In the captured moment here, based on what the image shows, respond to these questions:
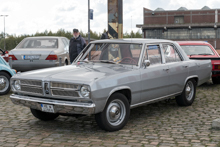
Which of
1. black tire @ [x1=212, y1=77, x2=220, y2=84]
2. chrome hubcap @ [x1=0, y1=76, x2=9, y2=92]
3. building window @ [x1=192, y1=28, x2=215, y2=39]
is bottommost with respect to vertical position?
black tire @ [x1=212, y1=77, x2=220, y2=84]

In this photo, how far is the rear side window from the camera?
21.2 feet

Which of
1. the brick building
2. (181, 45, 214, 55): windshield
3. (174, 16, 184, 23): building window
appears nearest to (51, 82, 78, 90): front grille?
(181, 45, 214, 55): windshield

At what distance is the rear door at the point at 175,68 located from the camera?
6.97 metres

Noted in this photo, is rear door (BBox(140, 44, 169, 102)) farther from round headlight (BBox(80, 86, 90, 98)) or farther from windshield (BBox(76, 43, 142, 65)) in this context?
round headlight (BBox(80, 86, 90, 98))

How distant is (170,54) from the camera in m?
7.25

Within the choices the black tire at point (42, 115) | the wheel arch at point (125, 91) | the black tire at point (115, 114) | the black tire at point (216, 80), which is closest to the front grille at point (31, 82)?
the black tire at point (42, 115)

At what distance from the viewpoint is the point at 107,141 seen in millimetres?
5020

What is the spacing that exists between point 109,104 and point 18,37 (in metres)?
93.5

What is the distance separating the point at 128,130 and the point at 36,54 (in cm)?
801

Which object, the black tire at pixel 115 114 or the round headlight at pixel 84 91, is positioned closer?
the round headlight at pixel 84 91

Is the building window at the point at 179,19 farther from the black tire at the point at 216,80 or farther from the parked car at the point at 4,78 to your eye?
the parked car at the point at 4,78

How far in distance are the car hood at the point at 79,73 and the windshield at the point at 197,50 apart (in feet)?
20.2

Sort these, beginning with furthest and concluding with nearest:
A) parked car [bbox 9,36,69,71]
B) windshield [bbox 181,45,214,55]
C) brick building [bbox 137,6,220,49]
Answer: brick building [bbox 137,6,220,49] < parked car [bbox 9,36,69,71] < windshield [bbox 181,45,214,55]

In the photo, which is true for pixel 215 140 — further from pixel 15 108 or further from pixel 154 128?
pixel 15 108
